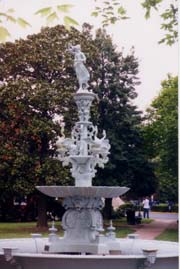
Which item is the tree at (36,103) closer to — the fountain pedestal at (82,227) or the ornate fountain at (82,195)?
the ornate fountain at (82,195)

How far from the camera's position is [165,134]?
25594mm

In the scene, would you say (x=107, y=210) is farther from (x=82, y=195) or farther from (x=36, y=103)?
(x=82, y=195)

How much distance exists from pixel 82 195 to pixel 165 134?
1575 cm

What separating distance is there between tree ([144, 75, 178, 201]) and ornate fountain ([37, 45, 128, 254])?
12.2m

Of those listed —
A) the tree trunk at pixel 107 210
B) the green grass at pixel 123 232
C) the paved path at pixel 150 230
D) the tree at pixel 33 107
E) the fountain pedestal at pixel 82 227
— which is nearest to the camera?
the fountain pedestal at pixel 82 227

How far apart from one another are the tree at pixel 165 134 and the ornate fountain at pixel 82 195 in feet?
40.0

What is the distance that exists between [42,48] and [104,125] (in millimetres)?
6315

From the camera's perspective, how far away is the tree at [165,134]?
968 inches

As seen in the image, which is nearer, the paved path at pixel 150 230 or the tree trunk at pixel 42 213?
the paved path at pixel 150 230

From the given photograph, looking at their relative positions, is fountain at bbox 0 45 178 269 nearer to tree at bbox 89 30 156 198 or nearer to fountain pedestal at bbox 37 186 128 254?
fountain pedestal at bbox 37 186 128 254

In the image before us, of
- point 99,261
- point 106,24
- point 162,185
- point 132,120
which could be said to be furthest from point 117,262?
point 162,185

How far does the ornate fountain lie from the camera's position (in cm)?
1032

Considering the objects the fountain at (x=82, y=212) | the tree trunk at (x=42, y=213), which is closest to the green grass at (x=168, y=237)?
the tree trunk at (x=42, y=213)

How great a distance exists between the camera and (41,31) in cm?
2600
